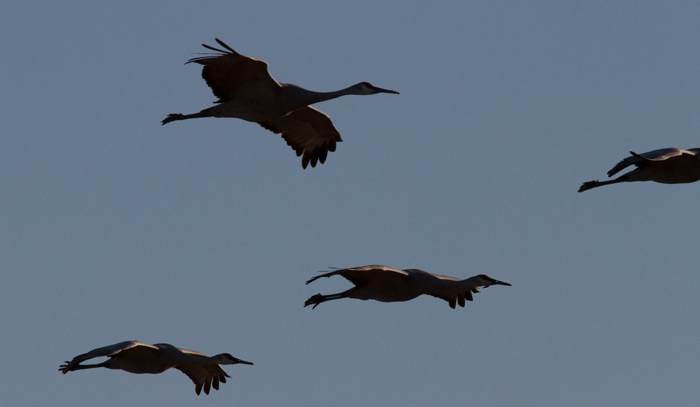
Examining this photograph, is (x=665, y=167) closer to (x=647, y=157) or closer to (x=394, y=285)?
(x=647, y=157)

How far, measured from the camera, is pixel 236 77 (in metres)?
19.6

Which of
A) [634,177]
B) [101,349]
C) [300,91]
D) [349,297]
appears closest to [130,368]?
[101,349]

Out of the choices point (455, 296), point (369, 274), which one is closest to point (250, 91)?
point (369, 274)

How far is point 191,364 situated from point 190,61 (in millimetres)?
4345

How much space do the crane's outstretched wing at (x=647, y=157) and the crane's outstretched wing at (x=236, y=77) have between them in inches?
197

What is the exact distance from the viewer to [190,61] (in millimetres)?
19109

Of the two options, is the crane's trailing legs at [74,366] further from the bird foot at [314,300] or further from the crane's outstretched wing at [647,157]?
the crane's outstretched wing at [647,157]

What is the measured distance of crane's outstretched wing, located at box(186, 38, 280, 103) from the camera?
19.1 metres

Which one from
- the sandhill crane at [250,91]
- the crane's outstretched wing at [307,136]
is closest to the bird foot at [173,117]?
the sandhill crane at [250,91]

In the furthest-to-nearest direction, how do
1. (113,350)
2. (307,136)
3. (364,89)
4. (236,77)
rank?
(307,136) < (364,89) < (236,77) < (113,350)

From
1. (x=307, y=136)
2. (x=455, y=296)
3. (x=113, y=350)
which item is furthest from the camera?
(x=307, y=136)

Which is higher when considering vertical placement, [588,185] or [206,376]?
[588,185]

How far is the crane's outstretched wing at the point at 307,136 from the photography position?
863 inches

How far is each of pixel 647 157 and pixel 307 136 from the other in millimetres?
5846
